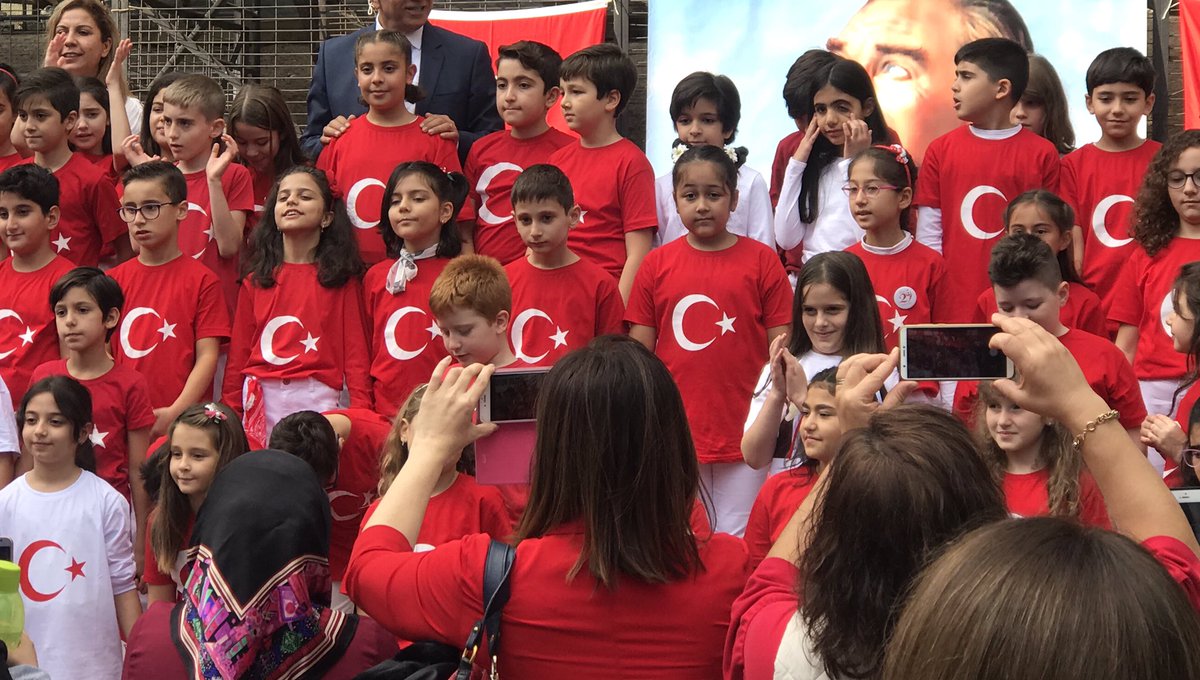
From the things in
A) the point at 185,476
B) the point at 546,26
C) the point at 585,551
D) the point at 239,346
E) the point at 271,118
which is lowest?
the point at 185,476

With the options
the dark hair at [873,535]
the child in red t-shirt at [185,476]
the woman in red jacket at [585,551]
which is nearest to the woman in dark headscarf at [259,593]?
the woman in red jacket at [585,551]

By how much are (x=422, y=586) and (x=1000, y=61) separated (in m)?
4.23

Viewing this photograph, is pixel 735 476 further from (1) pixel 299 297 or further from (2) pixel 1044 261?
(1) pixel 299 297

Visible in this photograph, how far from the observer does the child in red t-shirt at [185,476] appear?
13.9 ft

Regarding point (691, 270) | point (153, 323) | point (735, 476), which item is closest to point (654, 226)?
point (691, 270)

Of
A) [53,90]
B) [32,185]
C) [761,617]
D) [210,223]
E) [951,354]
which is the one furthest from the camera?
[53,90]

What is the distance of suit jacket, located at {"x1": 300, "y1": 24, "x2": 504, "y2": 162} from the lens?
6.04 metres

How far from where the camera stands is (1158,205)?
4.96m

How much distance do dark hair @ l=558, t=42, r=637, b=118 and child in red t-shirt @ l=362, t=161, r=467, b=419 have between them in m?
0.73

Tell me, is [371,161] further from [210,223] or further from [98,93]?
[98,93]

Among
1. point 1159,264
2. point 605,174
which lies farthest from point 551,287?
point 1159,264

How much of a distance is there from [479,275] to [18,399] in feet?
7.49

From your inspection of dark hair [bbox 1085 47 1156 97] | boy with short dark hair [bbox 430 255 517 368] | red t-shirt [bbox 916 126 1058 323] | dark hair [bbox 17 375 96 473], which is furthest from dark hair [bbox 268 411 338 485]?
dark hair [bbox 1085 47 1156 97]

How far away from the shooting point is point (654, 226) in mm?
5395
